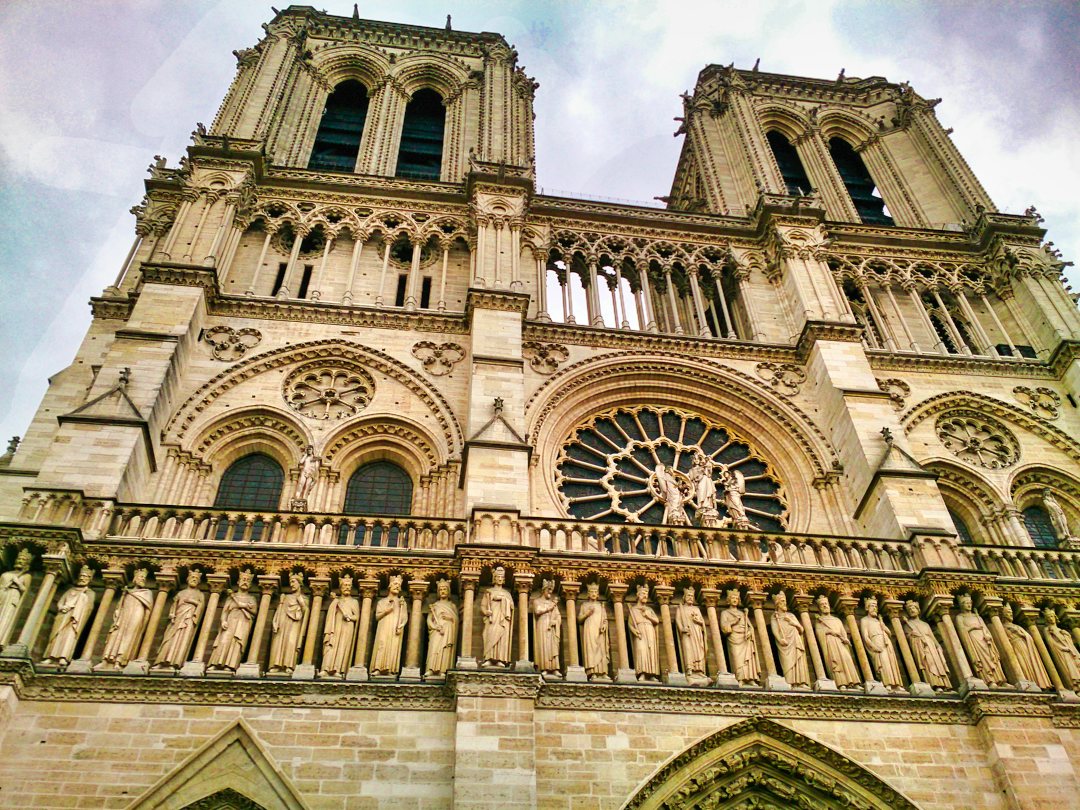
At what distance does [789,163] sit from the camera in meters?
26.6

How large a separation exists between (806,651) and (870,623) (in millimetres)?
1010

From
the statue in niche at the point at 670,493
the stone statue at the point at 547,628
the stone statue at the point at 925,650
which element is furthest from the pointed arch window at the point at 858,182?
the stone statue at the point at 547,628

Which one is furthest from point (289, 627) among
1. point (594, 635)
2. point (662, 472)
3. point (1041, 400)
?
point (1041, 400)

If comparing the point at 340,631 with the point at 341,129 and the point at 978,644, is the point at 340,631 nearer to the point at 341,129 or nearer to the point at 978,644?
the point at 978,644

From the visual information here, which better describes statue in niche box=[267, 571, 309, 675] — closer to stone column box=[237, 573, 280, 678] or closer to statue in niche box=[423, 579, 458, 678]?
stone column box=[237, 573, 280, 678]

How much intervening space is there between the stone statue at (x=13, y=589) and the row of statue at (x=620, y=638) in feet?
0.05

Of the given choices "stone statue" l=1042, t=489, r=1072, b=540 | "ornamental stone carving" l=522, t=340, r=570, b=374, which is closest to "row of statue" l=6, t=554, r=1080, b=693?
"stone statue" l=1042, t=489, r=1072, b=540

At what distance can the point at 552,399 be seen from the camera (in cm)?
1614

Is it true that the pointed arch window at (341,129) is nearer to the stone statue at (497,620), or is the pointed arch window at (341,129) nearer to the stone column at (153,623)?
the stone column at (153,623)

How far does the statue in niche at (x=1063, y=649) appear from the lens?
38.5 feet

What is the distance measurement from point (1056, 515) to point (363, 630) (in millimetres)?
11638

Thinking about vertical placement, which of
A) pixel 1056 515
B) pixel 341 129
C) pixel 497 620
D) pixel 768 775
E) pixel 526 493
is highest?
pixel 341 129

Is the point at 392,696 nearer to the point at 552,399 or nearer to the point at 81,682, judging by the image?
the point at 81,682

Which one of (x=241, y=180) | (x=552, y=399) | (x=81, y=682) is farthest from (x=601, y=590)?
(x=241, y=180)
